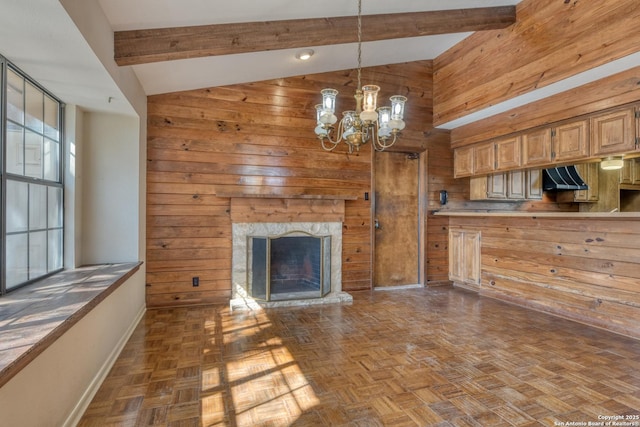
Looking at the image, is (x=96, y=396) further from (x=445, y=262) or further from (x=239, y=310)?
(x=445, y=262)

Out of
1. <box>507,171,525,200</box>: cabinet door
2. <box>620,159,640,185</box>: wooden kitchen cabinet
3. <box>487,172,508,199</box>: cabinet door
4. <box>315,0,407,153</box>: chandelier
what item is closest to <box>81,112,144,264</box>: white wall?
<box>315,0,407,153</box>: chandelier

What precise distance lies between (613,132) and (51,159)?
469cm

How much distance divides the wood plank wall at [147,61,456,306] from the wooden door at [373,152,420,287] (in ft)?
0.94

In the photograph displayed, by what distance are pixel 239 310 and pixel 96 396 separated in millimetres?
1770

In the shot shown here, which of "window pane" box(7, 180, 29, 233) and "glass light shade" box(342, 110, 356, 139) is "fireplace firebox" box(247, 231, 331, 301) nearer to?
"glass light shade" box(342, 110, 356, 139)

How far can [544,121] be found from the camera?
11.8 ft

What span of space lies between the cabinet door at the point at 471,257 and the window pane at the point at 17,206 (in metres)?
4.61

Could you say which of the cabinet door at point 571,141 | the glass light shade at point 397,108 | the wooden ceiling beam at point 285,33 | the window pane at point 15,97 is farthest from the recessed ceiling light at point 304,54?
the cabinet door at point 571,141

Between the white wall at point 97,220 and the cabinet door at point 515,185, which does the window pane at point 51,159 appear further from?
the cabinet door at point 515,185

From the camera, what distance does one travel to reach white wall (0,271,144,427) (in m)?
1.29

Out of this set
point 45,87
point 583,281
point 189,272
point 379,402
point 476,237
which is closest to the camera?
point 379,402

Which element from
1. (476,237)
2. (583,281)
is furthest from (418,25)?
(583,281)

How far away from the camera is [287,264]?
406cm

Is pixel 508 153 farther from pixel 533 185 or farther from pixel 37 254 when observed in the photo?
pixel 37 254
